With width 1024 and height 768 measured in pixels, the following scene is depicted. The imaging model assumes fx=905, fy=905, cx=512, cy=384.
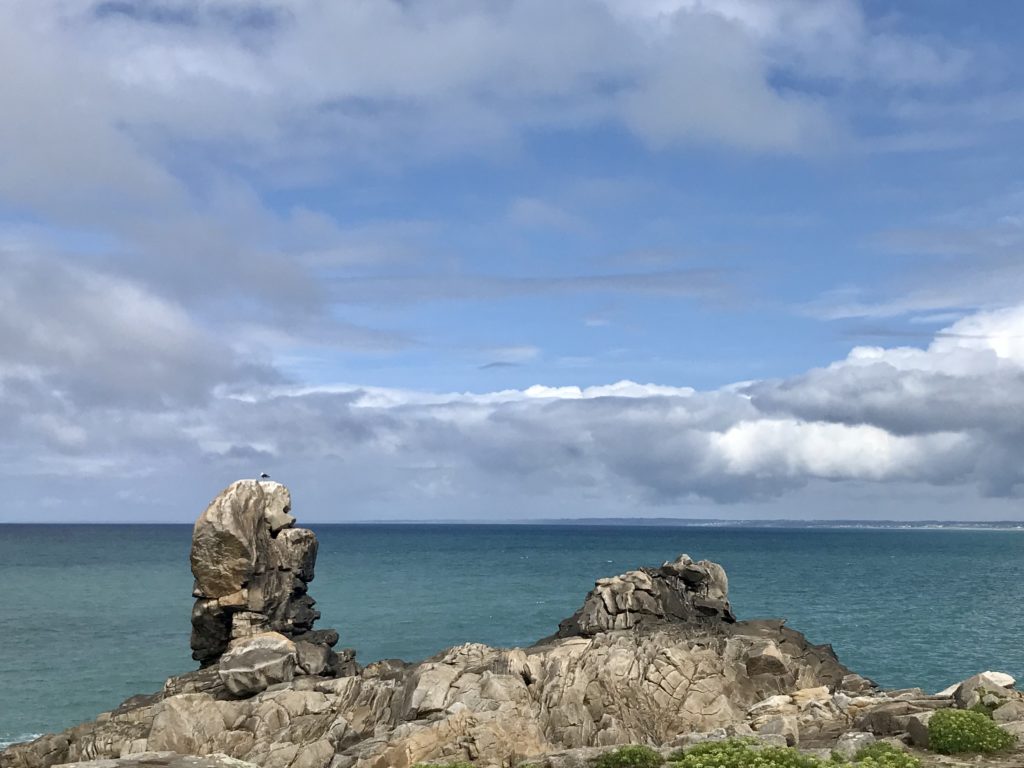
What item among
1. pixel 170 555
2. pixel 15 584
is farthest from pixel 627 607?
pixel 170 555

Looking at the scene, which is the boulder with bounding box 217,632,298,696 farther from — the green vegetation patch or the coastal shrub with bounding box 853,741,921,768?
the coastal shrub with bounding box 853,741,921,768

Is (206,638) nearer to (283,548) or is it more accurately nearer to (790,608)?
(283,548)

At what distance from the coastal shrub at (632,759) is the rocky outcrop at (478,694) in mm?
923

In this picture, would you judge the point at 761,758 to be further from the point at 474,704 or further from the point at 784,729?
the point at 474,704

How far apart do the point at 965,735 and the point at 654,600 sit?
29.0 m

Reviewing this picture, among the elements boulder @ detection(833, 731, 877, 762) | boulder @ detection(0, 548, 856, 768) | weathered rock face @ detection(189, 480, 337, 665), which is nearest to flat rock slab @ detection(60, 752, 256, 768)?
boulder @ detection(0, 548, 856, 768)

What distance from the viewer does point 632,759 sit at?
21.5 metres

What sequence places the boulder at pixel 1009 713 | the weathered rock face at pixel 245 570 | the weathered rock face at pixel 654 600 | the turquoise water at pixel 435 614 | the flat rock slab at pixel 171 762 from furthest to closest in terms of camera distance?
the turquoise water at pixel 435 614 → the weathered rock face at pixel 245 570 → the weathered rock face at pixel 654 600 → the boulder at pixel 1009 713 → the flat rock slab at pixel 171 762

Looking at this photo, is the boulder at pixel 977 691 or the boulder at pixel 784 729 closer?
the boulder at pixel 784 729

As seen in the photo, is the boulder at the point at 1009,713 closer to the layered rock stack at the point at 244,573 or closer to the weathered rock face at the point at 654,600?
the weathered rock face at the point at 654,600

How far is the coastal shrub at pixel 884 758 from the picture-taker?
2040cm

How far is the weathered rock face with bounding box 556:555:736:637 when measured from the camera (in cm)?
5009

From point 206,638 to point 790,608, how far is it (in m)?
71.9

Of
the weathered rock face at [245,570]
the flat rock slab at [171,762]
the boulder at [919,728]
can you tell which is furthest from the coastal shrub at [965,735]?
the weathered rock face at [245,570]
